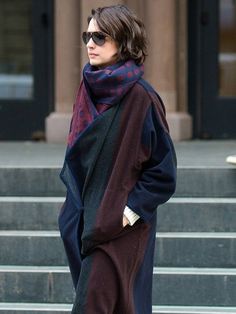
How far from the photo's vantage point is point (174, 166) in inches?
156

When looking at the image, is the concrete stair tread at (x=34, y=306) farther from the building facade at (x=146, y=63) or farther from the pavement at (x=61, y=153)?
the building facade at (x=146, y=63)

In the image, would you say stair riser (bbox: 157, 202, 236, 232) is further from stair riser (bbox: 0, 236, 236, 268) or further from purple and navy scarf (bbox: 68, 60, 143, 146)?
purple and navy scarf (bbox: 68, 60, 143, 146)

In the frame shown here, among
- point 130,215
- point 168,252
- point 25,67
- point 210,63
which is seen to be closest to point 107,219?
point 130,215

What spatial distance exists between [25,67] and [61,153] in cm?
160

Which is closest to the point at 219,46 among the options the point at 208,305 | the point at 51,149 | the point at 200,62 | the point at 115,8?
the point at 200,62

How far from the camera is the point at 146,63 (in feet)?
28.9

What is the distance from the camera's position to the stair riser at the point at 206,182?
6586 millimetres

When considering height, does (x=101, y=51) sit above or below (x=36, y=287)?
above

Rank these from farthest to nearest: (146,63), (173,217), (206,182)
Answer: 1. (146,63)
2. (206,182)
3. (173,217)

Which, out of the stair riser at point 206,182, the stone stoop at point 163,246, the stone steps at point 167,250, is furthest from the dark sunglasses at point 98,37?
the stair riser at point 206,182

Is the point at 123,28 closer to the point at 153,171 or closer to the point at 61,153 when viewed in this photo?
the point at 153,171

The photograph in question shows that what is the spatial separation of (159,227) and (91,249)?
2442mm

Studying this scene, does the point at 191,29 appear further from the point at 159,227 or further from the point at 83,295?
the point at 83,295

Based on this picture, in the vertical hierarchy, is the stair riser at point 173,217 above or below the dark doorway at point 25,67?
below
